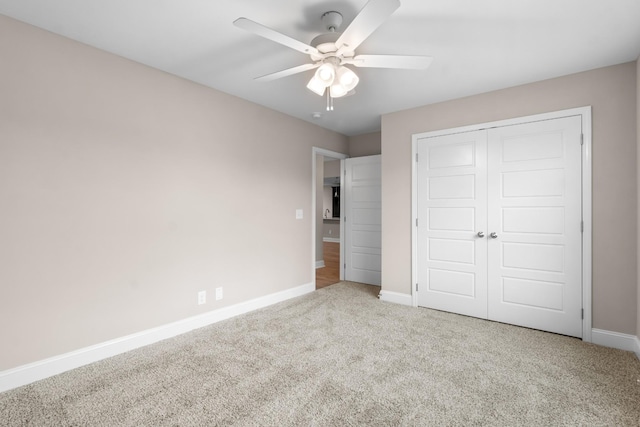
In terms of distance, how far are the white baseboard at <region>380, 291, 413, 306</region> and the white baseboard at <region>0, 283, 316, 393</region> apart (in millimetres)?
1561

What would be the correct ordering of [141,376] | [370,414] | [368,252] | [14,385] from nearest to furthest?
[370,414]
[14,385]
[141,376]
[368,252]

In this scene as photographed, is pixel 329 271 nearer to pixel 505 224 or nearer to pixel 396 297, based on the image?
pixel 396 297

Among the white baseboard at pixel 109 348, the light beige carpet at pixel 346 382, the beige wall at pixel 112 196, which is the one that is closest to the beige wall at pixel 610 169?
the light beige carpet at pixel 346 382

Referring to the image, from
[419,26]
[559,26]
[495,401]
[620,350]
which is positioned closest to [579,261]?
[620,350]

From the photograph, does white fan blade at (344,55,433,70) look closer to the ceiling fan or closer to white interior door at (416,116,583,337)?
the ceiling fan

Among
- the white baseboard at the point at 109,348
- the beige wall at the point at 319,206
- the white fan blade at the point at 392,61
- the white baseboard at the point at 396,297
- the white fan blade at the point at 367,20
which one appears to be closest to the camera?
the white fan blade at the point at 367,20

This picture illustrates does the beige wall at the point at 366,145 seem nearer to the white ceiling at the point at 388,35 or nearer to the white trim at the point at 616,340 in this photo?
the white ceiling at the point at 388,35

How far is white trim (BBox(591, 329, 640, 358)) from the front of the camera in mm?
2570

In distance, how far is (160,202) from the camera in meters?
2.80

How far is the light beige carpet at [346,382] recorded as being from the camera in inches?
69.3

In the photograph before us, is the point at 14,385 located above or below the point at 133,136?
below

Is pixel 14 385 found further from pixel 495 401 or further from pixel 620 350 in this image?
pixel 620 350

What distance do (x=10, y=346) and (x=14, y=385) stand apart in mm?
257

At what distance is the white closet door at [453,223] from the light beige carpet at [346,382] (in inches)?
21.7
